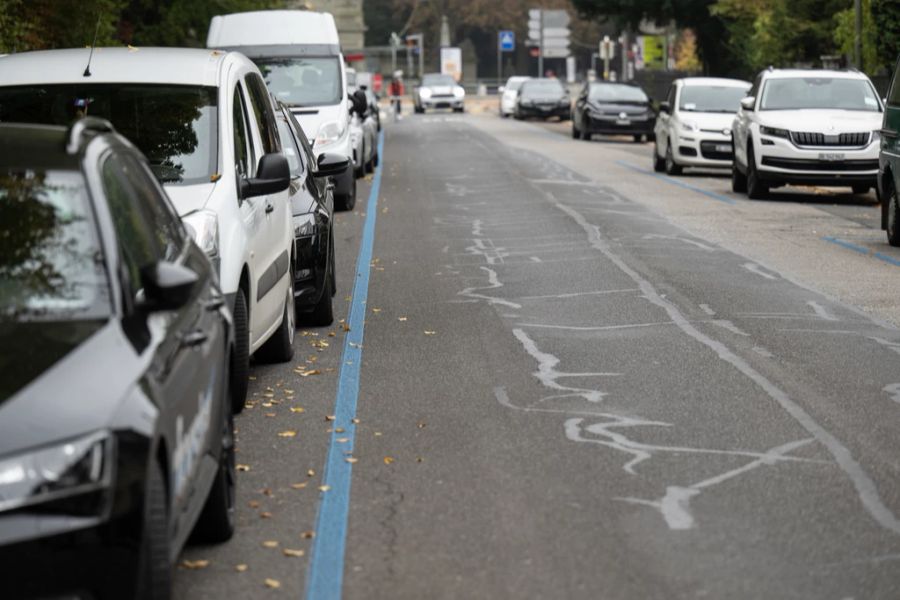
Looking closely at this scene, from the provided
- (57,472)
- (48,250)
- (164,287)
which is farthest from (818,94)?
(57,472)

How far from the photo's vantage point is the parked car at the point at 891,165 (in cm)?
1738

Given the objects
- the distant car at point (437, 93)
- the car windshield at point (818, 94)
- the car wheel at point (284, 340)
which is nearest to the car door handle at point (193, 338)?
the car wheel at point (284, 340)

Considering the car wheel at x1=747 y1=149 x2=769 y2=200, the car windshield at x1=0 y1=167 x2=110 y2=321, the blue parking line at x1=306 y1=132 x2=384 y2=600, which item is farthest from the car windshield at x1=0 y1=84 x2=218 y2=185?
the car wheel at x1=747 y1=149 x2=769 y2=200

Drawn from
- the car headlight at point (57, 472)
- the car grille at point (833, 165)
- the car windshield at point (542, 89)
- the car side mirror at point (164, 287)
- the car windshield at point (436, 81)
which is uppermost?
the car side mirror at point (164, 287)

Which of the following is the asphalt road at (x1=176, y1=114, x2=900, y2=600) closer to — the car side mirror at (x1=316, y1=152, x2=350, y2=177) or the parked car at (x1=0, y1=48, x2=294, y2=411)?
the parked car at (x1=0, y1=48, x2=294, y2=411)

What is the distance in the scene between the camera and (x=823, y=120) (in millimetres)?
24922

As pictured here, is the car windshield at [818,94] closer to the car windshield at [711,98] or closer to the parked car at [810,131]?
the parked car at [810,131]

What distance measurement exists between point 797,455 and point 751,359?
270 centimetres

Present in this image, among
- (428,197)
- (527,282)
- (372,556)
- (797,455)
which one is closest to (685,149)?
(428,197)

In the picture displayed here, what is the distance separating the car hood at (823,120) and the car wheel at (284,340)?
15.3 m

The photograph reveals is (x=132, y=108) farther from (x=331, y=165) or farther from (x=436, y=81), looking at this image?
(x=436, y=81)

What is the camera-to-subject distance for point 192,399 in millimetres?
5520

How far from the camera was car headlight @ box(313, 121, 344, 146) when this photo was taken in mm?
23000

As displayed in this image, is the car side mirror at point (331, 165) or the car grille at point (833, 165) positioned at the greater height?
the car side mirror at point (331, 165)
